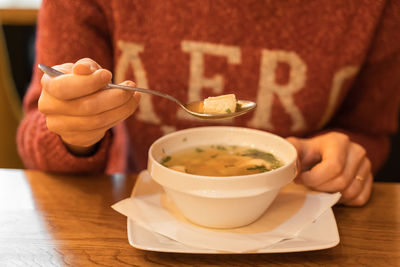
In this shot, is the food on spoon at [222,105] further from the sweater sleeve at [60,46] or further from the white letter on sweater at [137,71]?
the white letter on sweater at [137,71]

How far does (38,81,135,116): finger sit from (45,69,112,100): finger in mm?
16

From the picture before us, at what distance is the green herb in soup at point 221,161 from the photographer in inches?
33.5

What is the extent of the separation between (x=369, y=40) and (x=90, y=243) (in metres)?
0.92

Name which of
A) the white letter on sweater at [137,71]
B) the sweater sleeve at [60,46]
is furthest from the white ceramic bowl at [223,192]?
the white letter on sweater at [137,71]

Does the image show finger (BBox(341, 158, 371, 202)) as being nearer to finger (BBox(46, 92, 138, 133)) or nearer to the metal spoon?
the metal spoon

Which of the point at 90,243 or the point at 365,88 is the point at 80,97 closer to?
the point at 90,243

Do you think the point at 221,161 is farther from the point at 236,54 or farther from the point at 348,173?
the point at 236,54

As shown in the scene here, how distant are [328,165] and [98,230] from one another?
468 millimetres

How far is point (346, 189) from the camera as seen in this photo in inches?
36.2

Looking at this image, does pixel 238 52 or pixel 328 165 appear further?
pixel 238 52

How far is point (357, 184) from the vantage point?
933mm

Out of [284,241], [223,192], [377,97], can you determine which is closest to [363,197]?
[284,241]

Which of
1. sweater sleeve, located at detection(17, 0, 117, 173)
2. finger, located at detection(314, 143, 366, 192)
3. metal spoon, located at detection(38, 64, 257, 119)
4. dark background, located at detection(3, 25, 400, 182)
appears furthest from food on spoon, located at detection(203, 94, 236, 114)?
dark background, located at detection(3, 25, 400, 182)

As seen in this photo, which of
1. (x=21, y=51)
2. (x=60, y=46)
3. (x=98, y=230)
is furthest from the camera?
(x=21, y=51)
